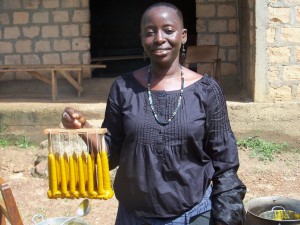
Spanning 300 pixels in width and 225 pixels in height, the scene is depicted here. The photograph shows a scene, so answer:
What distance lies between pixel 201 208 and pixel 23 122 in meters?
5.77

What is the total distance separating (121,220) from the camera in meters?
2.29

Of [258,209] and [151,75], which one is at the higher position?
[151,75]

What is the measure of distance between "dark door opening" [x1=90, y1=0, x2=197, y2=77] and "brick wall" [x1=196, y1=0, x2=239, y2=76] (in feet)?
8.42

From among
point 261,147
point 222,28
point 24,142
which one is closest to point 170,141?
point 261,147

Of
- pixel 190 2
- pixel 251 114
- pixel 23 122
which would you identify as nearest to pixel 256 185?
pixel 251 114

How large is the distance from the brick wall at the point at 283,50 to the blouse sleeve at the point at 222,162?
4619mm

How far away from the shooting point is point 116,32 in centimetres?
1116

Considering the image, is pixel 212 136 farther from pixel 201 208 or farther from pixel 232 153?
pixel 201 208

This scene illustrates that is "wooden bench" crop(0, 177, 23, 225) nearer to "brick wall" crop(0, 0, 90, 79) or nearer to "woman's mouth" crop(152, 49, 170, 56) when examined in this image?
"woman's mouth" crop(152, 49, 170, 56)

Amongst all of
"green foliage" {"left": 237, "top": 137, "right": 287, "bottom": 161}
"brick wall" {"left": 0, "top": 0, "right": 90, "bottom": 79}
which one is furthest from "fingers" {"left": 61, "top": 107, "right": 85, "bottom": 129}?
"brick wall" {"left": 0, "top": 0, "right": 90, "bottom": 79}

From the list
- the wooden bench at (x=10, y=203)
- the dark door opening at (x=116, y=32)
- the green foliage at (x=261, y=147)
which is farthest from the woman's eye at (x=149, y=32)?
the dark door opening at (x=116, y=32)

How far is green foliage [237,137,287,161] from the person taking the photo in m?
6.47

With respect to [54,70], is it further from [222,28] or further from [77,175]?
[77,175]

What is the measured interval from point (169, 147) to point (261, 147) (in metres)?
4.76
